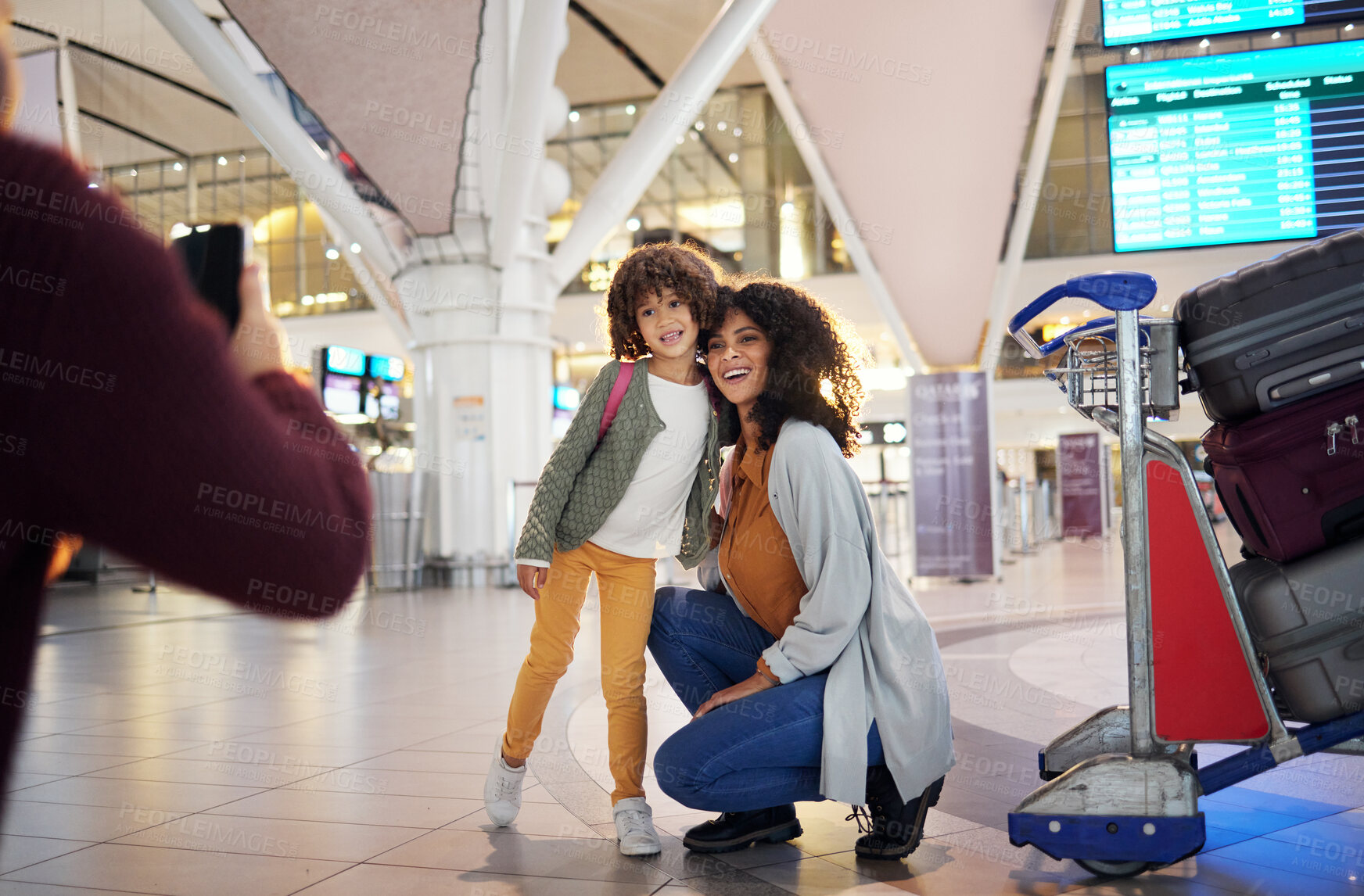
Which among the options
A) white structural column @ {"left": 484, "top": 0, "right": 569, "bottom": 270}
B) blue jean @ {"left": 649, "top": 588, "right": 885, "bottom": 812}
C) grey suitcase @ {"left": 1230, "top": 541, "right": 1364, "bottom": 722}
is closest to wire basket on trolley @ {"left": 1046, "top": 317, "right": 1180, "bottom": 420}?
grey suitcase @ {"left": 1230, "top": 541, "right": 1364, "bottom": 722}

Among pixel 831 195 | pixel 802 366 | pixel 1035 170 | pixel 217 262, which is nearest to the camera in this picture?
pixel 217 262

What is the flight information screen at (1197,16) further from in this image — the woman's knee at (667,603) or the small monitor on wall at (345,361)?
the small monitor on wall at (345,361)

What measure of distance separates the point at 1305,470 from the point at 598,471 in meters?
1.66

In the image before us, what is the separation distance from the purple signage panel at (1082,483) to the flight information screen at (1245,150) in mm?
17975

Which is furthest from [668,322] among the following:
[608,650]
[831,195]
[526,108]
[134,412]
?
[831,195]

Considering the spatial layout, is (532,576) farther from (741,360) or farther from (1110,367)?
(1110,367)

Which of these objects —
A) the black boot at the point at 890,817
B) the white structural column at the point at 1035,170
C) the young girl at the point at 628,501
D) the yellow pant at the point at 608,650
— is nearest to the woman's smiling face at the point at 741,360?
the young girl at the point at 628,501

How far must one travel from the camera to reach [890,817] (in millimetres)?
2484

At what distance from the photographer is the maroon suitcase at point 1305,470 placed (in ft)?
6.89

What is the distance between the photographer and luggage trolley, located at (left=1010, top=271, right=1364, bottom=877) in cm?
218

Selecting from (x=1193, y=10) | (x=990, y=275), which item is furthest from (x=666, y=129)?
(x=1193, y=10)

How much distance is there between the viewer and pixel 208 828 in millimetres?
2799

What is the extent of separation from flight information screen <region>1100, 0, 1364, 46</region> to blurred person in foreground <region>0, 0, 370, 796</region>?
455 cm

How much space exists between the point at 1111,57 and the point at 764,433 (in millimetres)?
20886
